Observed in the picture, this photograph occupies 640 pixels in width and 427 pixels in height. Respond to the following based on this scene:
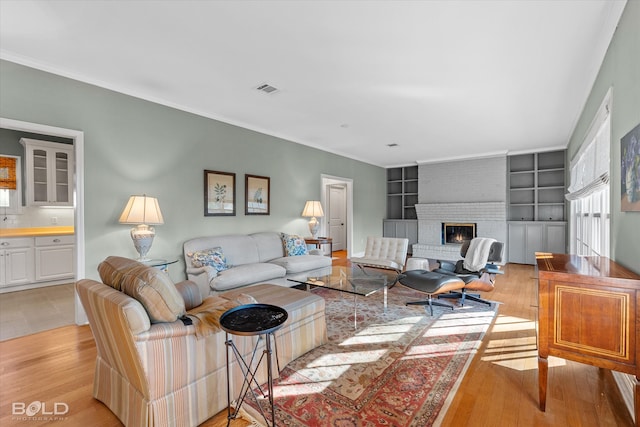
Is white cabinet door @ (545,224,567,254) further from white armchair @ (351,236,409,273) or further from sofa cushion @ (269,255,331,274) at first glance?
sofa cushion @ (269,255,331,274)

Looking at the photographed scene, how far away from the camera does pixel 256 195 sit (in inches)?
198

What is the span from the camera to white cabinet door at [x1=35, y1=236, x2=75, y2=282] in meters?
4.57

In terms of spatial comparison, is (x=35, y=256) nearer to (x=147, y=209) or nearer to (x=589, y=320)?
(x=147, y=209)

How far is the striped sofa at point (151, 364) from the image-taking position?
1.50 meters

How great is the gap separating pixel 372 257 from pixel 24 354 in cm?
449

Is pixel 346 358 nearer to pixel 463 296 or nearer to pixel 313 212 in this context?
pixel 463 296

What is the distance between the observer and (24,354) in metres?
2.55

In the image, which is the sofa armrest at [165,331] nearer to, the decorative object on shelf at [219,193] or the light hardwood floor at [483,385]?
the light hardwood floor at [483,385]

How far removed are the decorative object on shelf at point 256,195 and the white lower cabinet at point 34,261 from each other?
2.55 meters

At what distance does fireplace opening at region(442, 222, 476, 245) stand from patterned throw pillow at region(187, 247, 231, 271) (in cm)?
594

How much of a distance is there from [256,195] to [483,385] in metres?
3.98

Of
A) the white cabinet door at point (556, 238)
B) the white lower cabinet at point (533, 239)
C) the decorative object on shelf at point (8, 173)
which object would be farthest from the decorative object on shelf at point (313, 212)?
the white cabinet door at point (556, 238)

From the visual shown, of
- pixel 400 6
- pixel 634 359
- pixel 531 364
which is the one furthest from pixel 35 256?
pixel 634 359

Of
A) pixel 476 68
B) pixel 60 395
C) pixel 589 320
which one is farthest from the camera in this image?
pixel 476 68
